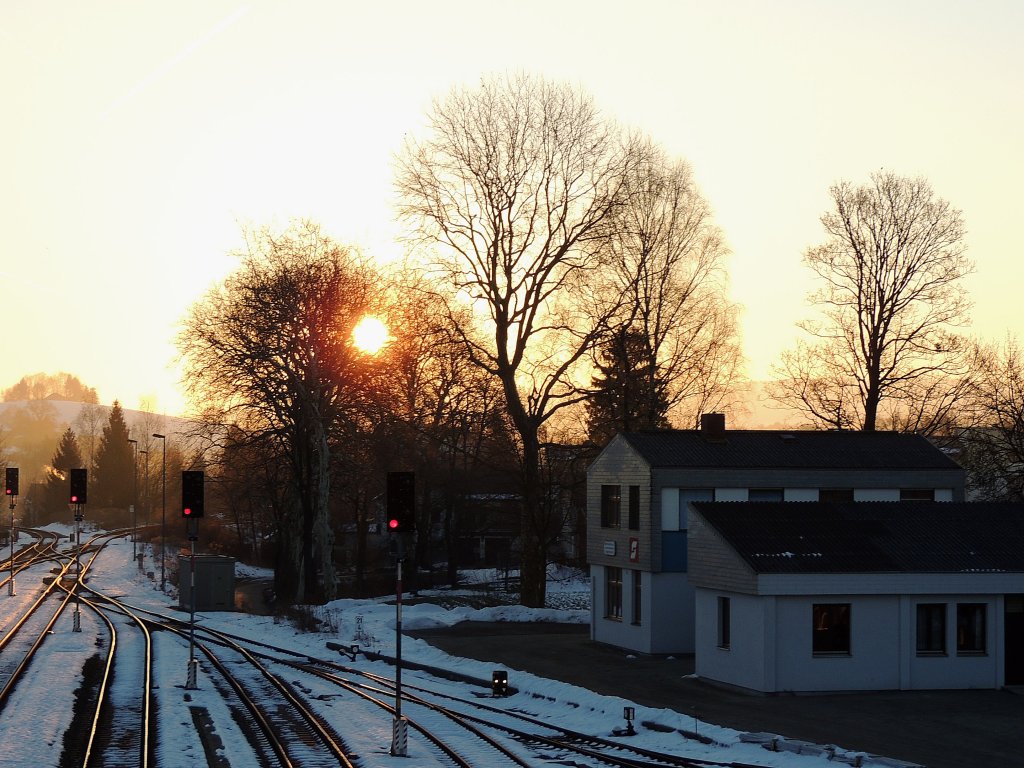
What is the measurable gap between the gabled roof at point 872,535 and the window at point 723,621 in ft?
6.08

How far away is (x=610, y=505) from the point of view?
4453cm

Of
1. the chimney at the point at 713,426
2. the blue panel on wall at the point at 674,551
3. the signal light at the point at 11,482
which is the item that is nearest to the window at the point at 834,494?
the chimney at the point at 713,426

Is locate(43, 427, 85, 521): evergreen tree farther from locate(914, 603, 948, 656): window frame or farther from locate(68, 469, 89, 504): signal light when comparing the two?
locate(914, 603, 948, 656): window frame

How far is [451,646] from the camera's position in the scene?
40844 millimetres

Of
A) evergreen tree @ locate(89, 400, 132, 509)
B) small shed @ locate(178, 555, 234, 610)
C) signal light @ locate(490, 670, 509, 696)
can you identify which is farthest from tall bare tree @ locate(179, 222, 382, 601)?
evergreen tree @ locate(89, 400, 132, 509)

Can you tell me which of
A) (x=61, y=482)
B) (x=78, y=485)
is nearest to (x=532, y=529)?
(x=78, y=485)

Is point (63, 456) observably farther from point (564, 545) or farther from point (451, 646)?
point (451, 646)

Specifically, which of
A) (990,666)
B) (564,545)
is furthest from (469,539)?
(990,666)

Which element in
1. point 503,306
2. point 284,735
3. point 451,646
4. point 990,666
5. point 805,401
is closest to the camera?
point 284,735

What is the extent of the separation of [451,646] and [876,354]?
23743 millimetres

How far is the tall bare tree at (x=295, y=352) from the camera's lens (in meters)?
56.7

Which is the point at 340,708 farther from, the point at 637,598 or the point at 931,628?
the point at 931,628

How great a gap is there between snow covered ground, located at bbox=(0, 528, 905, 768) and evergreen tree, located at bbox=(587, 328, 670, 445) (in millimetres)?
9702

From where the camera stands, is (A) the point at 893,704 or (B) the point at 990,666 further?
(B) the point at 990,666
